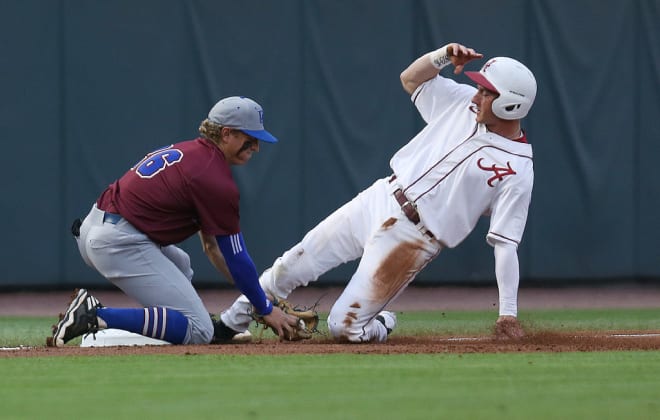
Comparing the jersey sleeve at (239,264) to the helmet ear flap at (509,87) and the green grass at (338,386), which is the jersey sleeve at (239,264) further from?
the helmet ear flap at (509,87)

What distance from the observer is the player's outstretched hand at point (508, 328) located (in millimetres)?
7137

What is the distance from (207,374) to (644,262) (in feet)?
24.8

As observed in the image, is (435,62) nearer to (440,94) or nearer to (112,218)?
(440,94)

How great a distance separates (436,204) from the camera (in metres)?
7.31

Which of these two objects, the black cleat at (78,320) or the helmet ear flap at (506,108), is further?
Answer: the helmet ear flap at (506,108)

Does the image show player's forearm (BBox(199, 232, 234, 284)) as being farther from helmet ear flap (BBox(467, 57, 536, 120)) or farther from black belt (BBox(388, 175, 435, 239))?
helmet ear flap (BBox(467, 57, 536, 120))

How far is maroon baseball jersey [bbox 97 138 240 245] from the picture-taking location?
688 centimetres

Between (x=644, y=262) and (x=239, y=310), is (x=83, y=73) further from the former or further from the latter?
(x=644, y=262)

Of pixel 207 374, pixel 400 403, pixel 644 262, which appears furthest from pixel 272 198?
pixel 400 403

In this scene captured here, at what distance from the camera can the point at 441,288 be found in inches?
485

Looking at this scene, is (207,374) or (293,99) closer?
(207,374)

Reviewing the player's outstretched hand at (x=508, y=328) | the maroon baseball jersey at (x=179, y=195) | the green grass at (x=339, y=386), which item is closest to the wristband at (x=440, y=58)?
the maroon baseball jersey at (x=179, y=195)

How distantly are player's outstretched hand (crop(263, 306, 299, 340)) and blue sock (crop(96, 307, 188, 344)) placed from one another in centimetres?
49

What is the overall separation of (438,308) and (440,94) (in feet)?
13.1
